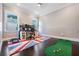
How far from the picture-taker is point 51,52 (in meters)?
1.72

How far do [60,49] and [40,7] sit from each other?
2.47ft

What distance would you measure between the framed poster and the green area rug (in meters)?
0.61

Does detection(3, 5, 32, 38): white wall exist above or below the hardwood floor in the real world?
above

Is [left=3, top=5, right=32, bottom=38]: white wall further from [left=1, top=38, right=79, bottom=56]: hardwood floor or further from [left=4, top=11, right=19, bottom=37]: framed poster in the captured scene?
[left=1, top=38, right=79, bottom=56]: hardwood floor

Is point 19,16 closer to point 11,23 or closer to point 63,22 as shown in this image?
point 11,23

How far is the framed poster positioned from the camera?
167 centimetres

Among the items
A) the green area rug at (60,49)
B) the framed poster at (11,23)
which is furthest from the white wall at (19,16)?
the green area rug at (60,49)

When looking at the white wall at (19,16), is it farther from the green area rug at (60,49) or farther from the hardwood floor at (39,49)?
the green area rug at (60,49)

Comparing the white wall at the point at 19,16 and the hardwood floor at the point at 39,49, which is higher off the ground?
A: the white wall at the point at 19,16

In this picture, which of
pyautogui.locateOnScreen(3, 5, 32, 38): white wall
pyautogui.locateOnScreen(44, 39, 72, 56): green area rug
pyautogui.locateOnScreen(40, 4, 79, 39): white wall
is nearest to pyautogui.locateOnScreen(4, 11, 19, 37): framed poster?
pyautogui.locateOnScreen(3, 5, 32, 38): white wall

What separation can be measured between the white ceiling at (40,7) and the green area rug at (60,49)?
1.75 ft

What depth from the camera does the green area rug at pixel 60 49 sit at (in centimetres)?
170

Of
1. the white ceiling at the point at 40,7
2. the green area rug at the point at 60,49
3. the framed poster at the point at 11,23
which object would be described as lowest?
the green area rug at the point at 60,49

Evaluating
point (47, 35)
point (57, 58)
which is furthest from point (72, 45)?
point (47, 35)
